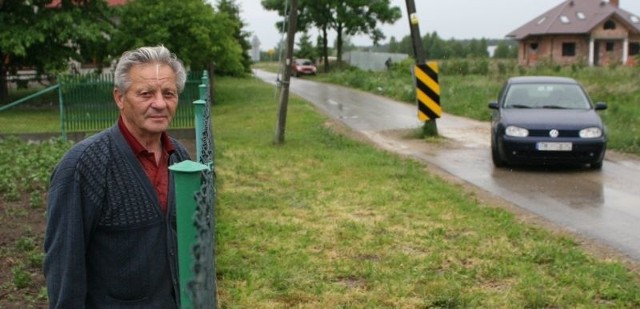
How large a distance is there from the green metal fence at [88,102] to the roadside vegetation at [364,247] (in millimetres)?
4192

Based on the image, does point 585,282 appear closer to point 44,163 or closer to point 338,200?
point 338,200

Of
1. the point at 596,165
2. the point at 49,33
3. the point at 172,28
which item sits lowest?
the point at 596,165

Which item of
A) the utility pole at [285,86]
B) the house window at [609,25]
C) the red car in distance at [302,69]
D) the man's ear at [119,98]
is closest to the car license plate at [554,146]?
the utility pole at [285,86]

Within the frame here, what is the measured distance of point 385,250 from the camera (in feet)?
21.2

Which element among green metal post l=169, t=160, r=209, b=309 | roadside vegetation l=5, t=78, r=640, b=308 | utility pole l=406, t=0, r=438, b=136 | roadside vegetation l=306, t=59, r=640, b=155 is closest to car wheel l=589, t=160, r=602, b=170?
roadside vegetation l=306, t=59, r=640, b=155

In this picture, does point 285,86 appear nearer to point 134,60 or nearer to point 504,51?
point 134,60

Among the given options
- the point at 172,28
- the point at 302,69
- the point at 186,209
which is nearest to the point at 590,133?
the point at 186,209

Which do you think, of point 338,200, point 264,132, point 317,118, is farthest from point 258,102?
point 338,200

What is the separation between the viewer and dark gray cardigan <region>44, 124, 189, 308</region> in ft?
8.15

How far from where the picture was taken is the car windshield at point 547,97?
480 inches

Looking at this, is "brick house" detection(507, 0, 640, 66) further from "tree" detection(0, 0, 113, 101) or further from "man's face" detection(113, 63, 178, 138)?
"man's face" detection(113, 63, 178, 138)

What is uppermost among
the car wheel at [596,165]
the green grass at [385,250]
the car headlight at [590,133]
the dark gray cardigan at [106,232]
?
the dark gray cardigan at [106,232]

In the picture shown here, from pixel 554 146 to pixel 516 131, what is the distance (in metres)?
0.62

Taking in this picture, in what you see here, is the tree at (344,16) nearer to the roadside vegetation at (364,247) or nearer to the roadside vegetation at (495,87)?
the roadside vegetation at (495,87)
